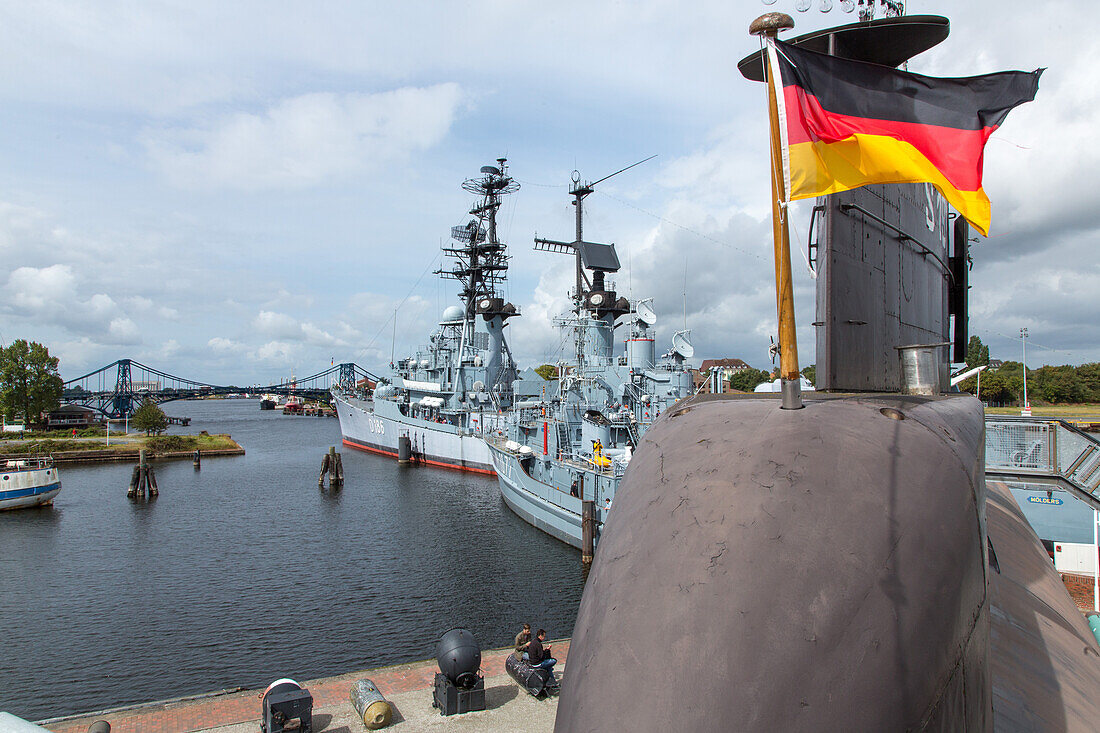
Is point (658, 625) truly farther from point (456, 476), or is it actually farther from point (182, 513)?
point (456, 476)

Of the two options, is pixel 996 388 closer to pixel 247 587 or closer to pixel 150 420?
pixel 247 587

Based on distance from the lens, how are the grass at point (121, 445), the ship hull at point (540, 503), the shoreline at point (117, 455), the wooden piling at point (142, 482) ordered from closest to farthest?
the ship hull at point (540, 503) → the wooden piling at point (142, 482) → the grass at point (121, 445) → the shoreline at point (117, 455)

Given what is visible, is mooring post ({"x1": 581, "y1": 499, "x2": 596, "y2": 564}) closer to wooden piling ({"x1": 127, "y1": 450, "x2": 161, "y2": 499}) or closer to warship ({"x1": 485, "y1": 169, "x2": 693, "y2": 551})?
warship ({"x1": 485, "y1": 169, "x2": 693, "y2": 551})

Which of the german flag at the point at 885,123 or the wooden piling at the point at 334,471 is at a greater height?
the german flag at the point at 885,123

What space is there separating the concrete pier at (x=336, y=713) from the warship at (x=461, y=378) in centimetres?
3827

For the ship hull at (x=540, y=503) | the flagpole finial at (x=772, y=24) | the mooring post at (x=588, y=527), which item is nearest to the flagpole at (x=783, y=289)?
the flagpole finial at (x=772, y=24)

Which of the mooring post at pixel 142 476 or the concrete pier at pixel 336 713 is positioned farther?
the mooring post at pixel 142 476

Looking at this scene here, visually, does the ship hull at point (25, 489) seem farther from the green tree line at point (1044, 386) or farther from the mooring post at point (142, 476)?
the green tree line at point (1044, 386)

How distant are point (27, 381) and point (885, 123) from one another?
278ft

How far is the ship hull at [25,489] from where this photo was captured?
3438 cm

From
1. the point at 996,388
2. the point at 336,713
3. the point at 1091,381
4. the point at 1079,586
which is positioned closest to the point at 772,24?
the point at 336,713

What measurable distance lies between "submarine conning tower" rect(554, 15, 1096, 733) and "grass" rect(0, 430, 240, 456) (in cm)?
6210

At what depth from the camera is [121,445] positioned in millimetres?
59156

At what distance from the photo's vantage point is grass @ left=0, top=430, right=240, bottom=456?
52938 mm
